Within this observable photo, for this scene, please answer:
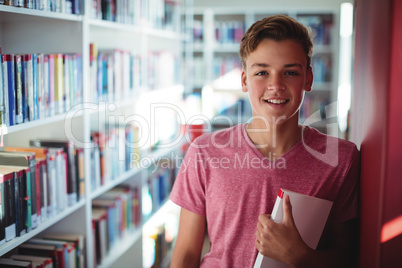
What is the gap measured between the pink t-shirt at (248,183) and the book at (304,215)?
0.08 meters

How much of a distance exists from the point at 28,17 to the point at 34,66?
28cm

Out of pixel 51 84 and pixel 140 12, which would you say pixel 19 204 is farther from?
pixel 140 12

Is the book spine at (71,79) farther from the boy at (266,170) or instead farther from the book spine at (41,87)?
the boy at (266,170)

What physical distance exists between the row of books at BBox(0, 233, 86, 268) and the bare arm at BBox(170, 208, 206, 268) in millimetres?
706

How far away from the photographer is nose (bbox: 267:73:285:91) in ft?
3.89

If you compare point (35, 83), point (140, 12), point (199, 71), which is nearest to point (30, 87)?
point (35, 83)

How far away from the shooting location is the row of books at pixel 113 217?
2.27m

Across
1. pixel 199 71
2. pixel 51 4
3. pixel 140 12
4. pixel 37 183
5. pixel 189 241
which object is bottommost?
pixel 189 241

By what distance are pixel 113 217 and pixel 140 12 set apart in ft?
4.50

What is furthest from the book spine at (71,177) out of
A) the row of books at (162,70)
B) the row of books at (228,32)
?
the row of books at (228,32)

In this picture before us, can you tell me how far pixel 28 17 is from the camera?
1.74m

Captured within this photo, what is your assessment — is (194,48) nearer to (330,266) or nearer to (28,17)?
(28,17)

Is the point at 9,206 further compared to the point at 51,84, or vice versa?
the point at 51,84

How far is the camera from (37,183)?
1.63 meters
